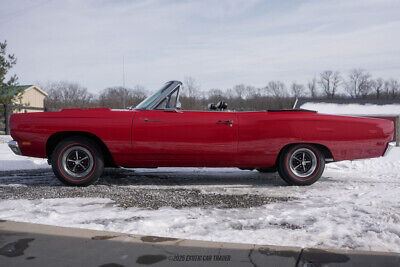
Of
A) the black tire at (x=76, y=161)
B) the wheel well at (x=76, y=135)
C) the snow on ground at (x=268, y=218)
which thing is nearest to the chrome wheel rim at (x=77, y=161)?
the black tire at (x=76, y=161)

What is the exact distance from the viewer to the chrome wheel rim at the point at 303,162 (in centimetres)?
→ 504

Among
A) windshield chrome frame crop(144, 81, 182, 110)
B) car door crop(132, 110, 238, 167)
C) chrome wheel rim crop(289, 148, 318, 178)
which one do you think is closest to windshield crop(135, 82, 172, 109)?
windshield chrome frame crop(144, 81, 182, 110)

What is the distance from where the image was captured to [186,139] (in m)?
4.81

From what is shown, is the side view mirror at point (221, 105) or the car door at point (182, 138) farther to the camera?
the side view mirror at point (221, 105)

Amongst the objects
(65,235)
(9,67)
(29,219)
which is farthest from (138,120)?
(9,67)

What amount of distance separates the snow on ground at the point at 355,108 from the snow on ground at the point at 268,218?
75.7 ft

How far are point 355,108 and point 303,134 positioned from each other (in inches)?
996

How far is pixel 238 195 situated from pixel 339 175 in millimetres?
2561

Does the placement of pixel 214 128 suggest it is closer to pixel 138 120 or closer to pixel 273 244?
pixel 138 120

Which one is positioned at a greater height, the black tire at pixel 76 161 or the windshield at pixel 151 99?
the windshield at pixel 151 99

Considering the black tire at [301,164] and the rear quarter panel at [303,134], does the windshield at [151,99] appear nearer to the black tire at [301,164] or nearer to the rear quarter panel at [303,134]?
the rear quarter panel at [303,134]

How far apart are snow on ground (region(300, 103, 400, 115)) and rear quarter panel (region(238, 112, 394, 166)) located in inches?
869

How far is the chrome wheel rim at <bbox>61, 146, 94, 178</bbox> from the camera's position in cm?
486

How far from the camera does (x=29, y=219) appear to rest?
320 centimetres
